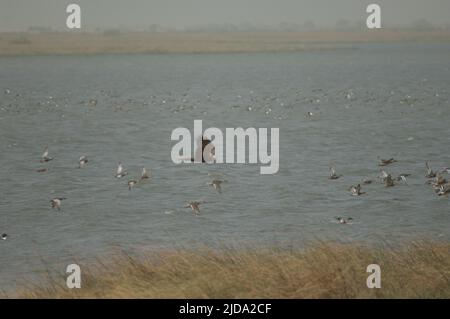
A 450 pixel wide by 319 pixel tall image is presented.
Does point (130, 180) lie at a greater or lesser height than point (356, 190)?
greater

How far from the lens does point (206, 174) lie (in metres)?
25.9

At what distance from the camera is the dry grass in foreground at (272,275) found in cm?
1158

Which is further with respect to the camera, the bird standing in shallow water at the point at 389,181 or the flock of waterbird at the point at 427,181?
the bird standing in shallow water at the point at 389,181

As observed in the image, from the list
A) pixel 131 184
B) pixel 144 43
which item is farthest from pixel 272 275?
pixel 144 43

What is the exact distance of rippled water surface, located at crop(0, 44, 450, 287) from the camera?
58.3ft

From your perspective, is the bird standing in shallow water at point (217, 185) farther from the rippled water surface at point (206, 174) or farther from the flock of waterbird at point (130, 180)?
the rippled water surface at point (206, 174)

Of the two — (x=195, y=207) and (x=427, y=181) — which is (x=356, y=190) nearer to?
(x=427, y=181)

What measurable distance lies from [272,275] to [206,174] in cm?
1387

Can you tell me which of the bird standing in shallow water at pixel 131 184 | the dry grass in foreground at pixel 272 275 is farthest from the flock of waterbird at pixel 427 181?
the dry grass in foreground at pixel 272 275

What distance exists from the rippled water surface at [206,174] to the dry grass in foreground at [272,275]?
2.43m

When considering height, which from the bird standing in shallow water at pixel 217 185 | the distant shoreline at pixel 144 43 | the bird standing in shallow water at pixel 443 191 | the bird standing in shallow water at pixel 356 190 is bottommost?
the bird standing in shallow water at pixel 443 191

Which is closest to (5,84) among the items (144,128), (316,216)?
(144,128)

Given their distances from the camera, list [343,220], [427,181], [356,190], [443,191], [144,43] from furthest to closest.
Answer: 1. [144,43]
2. [427,181]
3. [356,190]
4. [443,191]
5. [343,220]
